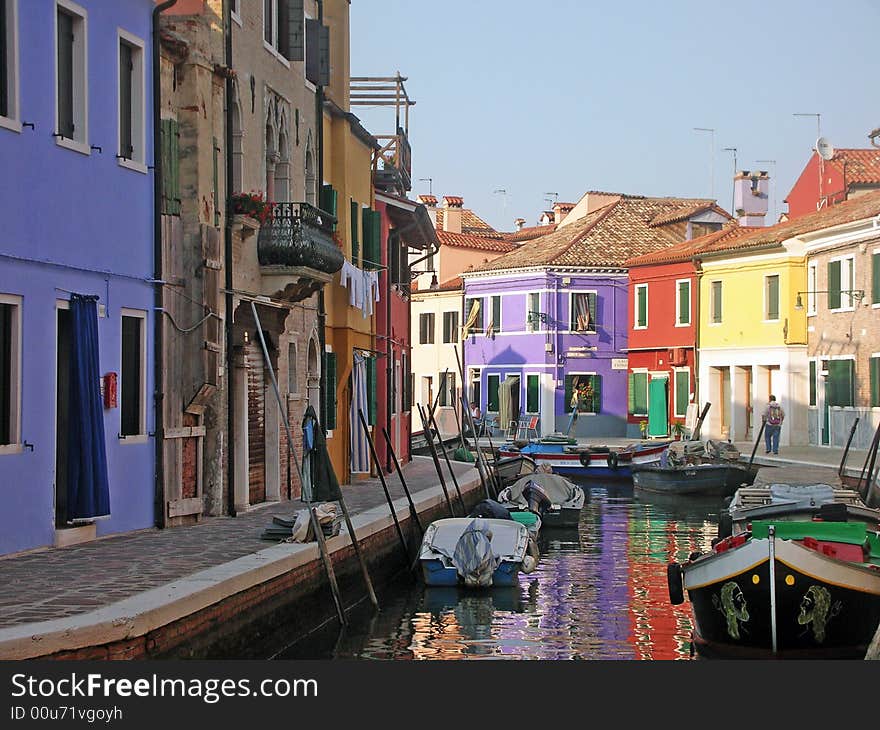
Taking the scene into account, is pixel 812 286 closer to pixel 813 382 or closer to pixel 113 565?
pixel 813 382

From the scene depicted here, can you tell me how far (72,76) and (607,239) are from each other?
4054 centimetres

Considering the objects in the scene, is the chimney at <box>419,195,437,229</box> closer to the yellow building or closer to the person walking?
the person walking

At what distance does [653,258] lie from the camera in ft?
161

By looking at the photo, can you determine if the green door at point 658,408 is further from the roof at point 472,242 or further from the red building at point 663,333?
the roof at point 472,242

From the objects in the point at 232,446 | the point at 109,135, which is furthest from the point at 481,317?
the point at 109,135

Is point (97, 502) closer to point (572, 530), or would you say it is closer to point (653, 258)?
point (572, 530)

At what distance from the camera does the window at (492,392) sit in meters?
54.5

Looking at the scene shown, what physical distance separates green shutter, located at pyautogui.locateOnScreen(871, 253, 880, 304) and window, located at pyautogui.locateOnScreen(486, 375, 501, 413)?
66.9ft

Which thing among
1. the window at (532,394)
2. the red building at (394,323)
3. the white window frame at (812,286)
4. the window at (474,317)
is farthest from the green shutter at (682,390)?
the red building at (394,323)

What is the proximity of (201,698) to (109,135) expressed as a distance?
26.8 ft

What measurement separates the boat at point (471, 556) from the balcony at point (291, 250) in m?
3.90

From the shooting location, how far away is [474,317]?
55.4 metres

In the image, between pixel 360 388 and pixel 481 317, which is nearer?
pixel 360 388

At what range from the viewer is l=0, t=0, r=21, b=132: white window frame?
13352mm
